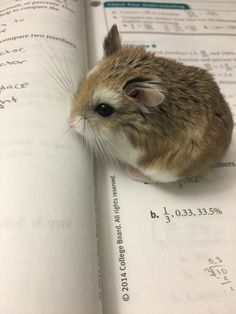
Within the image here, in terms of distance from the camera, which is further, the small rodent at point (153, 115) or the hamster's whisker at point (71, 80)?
the hamster's whisker at point (71, 80)

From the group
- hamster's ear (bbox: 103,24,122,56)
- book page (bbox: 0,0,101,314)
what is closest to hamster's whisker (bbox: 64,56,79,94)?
book page (bbox: 0,0,101,314)

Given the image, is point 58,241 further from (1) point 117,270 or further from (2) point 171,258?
(2) point 171,258

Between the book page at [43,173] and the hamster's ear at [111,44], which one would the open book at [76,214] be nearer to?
the book page at [43,173]

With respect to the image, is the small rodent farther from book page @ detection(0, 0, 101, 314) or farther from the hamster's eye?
Result: book page @ detection(0, 0, 101, 314)

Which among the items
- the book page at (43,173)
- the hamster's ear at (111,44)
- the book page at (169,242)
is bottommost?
the book page at (169,242)

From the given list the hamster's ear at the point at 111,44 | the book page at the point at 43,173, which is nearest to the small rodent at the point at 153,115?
the hamster's ear at the point at 111,44

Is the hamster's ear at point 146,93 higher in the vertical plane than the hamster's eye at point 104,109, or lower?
higher

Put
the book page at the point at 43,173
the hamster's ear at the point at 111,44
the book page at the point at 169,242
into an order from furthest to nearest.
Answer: the hamster's ear at the point at 111,44 < the book page at the point at 169,242 < the book page at the point at 43,173

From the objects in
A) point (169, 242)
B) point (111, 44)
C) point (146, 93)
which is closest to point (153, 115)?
point (146, 93)

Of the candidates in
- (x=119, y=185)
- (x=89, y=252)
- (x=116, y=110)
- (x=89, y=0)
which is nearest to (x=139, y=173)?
(x=119, y=185)
